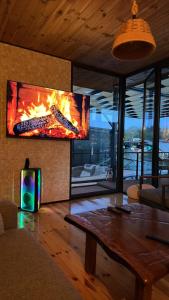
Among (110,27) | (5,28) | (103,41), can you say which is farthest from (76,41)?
(5,28)

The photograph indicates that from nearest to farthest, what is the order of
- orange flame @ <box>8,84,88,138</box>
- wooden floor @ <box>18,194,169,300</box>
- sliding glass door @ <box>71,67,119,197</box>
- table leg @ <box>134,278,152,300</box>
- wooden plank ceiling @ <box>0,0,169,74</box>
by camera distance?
table leg @ <box>134,278,152,300</box>
wooden floor @ <box>18,194,169,300</box>
wooden plank ceiling @ <box>0,0,169,74</box>
orange flame @ <box>8,84,88,138</box>
sliding glass door @ <box>71,67,119,197</box>

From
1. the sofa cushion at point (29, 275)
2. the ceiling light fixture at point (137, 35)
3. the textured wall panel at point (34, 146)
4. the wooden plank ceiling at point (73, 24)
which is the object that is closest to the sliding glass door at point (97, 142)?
the textured wall panel at point (34, 146)

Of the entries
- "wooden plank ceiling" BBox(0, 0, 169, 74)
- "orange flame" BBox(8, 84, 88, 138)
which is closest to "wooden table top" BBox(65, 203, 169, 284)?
"orange flame" BBox(8, 84, 88, 138)

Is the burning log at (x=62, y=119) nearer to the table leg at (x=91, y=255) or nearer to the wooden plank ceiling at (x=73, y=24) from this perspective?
the wooden plank ceiling at (x=73, y=24)

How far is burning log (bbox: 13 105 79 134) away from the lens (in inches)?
139

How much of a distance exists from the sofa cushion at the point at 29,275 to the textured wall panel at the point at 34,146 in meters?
2.17

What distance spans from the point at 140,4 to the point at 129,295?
2841 mm

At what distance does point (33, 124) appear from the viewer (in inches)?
143

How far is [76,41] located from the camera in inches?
130

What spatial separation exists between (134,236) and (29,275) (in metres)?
0.83

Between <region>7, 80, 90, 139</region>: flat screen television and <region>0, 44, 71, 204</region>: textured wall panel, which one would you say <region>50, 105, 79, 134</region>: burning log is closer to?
<region>7, 80, 90, 139</region>: flat screen television

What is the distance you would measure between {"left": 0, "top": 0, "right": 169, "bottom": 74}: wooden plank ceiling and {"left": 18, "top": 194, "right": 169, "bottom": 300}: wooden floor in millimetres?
2647

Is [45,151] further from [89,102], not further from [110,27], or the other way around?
[110,27]

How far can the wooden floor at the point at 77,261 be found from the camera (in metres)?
1.70
